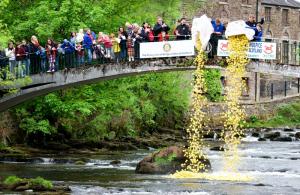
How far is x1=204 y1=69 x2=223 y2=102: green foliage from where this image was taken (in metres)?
80.6

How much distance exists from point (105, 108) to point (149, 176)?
12969mm

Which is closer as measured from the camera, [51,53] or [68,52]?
[51,53]

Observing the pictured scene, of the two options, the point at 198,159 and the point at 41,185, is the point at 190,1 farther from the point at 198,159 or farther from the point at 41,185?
the point at 41,185

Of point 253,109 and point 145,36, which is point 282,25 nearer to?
point 253,109

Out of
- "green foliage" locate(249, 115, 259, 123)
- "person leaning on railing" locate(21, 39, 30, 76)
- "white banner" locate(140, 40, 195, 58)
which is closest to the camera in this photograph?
"white banner" locate(140, 40, 195, 58)

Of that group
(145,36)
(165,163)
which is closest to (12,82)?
(145,36)

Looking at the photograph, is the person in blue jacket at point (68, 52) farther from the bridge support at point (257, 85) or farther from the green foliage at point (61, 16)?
the bridge support at point (257, 85)

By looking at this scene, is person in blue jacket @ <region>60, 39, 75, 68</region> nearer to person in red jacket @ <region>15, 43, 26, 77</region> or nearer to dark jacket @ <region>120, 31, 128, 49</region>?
person in red jacket @ <region>15, 43, 26, 77</region>

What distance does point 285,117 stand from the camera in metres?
85.4

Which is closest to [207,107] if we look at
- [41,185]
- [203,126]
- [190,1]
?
[203,126]

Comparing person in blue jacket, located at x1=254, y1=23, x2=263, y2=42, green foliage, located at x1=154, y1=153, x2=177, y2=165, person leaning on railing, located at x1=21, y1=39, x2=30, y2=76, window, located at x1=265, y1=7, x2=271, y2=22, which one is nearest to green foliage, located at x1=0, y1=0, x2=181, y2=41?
person leaning on railing, located at x1=21, y1=39, x2=30, y2=76

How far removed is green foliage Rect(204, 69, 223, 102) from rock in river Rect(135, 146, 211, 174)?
39.9 meters

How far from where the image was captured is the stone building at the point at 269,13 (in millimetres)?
94062

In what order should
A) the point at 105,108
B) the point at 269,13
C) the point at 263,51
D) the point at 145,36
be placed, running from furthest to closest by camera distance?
the point at 269,13 → the point at 105,108 → the point at 145,36 → the point at 263,51
